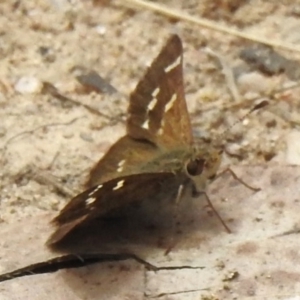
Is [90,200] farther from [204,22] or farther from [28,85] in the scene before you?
[204,22]

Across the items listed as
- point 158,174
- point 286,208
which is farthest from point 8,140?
point 286,208

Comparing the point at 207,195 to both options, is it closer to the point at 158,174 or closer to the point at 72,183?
the point at 158,174

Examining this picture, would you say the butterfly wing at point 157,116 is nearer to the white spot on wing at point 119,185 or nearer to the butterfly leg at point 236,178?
the butterfly leg at point 236,178

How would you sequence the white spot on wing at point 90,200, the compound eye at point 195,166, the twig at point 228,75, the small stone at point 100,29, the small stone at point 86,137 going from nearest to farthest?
1. the white spot on wing at point 90,200
2. the compound eye at point 195,166
3. the small stone at point 86,137
4. the twig at point 228,75
5. the small stone at point 100,29

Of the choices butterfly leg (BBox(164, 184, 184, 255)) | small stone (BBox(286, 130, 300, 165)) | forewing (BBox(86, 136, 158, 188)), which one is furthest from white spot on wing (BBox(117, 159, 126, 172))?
small stone (BBox(286, 130, 300, 165))

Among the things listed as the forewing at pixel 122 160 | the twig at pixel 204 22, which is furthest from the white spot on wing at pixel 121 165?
the twig at pixel 204 22

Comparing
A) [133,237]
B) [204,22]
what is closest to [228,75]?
[204,22]

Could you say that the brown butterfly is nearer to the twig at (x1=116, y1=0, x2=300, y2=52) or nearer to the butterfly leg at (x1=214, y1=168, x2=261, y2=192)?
the butterfly leg at (x1=214, y1=168, x2=261, y2=192)
